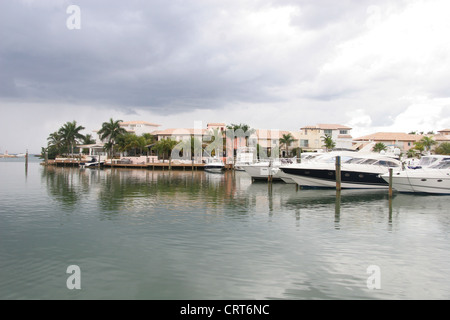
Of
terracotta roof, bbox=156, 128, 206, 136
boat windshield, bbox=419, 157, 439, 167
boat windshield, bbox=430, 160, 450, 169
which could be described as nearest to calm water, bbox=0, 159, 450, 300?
boat windshield, bbox=430, 160, 450, 169

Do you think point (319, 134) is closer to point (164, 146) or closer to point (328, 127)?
point (328, 127)

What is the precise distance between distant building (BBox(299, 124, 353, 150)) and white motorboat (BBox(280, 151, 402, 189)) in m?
62.7

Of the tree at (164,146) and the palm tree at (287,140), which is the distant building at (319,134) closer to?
the palm tree at (287,140)

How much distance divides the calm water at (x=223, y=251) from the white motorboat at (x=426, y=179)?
20.2 ft

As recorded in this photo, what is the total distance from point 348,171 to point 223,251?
74.1 ft

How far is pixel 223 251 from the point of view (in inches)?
514

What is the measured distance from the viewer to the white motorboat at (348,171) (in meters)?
32.5

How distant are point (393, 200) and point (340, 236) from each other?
545 inches

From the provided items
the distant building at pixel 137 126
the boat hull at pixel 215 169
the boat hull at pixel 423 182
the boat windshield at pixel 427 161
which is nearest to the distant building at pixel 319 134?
the boat hull at pixel 215 169

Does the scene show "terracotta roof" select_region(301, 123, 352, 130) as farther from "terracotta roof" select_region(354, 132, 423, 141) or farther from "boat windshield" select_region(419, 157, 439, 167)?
"boat windshield" select_region(419, 157, 439, 167)

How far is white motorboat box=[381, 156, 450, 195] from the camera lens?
1136 inches

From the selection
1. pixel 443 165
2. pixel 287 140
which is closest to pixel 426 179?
pixel 443 165
